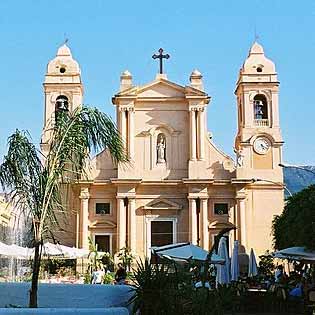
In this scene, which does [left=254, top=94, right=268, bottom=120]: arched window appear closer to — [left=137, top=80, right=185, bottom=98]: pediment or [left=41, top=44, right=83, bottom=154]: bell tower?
[left=137, top=80, right=185, bottom=98]: pediment

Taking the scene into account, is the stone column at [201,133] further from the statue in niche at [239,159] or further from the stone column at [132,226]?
the stone column at [132,226]

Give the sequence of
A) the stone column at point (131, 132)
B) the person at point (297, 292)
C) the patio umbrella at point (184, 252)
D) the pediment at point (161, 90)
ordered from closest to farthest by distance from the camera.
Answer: the person at point (297, 292)
the patio umbrella at point (184, 252)
the stone column at point (131, 132)
the pediment at point (161, 90)

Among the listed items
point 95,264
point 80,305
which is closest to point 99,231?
point 95,264

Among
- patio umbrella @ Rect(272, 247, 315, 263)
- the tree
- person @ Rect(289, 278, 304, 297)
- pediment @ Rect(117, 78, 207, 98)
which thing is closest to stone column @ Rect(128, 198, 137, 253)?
pediment @ Rect(117, 78, 207, 98)

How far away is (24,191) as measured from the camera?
11.8 meters

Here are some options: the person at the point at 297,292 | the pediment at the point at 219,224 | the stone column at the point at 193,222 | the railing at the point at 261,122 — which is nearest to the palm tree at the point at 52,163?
the person at the point at 297,292

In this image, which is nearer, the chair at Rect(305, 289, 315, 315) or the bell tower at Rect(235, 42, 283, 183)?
the chair at Rect(305, 289, 315, 315)

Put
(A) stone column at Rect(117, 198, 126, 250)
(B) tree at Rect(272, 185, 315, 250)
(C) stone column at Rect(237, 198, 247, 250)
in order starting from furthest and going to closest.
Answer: (C) stone column at Rect(237, 198, 247, 250), (A) stone column at Rect(117, 198, 126, 250), (B) tree at Rect(272, 185, 315, 250)

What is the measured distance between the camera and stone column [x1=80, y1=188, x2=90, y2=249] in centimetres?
3499

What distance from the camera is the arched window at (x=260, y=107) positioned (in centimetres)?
3812

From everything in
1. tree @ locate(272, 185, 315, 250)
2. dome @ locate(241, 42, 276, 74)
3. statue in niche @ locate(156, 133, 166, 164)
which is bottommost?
tree @ locate(272, 185, 315, 250)

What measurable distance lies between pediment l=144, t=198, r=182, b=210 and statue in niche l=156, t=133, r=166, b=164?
87.9 inches

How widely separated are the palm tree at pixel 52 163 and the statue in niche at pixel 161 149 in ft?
80.3

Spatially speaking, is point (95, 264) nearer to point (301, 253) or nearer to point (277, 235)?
point (277, 235)
